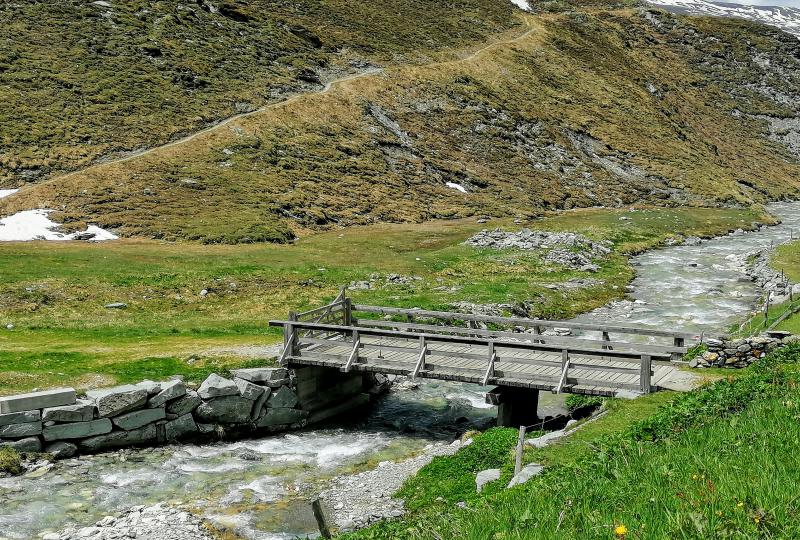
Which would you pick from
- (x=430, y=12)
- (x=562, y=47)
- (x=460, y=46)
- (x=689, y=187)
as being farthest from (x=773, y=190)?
(x=430, y=12)

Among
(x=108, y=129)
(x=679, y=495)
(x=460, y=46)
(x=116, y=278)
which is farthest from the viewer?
(x=460, y=46)

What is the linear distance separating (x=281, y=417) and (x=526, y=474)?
475 inches

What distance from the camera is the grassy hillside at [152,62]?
224ft

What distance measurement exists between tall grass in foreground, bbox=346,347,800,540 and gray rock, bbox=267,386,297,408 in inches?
479

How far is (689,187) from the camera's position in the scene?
9500 cm

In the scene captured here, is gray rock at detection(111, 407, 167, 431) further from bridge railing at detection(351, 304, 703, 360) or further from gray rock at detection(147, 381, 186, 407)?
bridge railing at detection(351, 304, 703, 360)

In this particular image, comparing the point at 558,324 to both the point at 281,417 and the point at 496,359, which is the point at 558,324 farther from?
the point at 281,417

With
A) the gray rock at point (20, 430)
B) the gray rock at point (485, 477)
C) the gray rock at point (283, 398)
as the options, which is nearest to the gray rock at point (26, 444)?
the gray rock at point (20, 430)

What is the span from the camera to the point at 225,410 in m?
22.6

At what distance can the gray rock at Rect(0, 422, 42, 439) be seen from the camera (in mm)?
19406

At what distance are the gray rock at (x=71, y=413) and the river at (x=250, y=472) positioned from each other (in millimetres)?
1189

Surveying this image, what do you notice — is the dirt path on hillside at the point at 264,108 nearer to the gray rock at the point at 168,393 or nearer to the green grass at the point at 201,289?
the green grass at the point at 201,289

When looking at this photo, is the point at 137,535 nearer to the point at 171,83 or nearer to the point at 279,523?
the point at 279,523

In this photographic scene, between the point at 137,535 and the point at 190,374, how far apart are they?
29.2 ft
